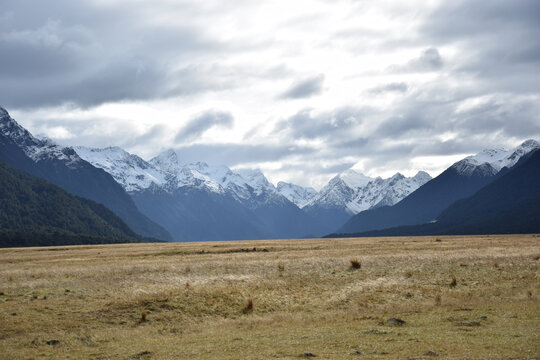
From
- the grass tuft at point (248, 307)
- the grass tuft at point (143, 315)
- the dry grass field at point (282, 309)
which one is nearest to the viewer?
the dry grass field at point (282, 309)

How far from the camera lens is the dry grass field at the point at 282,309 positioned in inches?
1135

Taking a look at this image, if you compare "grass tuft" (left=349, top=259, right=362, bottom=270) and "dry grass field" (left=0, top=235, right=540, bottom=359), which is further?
"grass tuft" (left=349, top=259, right=362, bottom=270)

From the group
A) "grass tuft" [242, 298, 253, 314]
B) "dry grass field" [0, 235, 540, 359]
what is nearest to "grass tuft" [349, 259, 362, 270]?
"dry grass field" [0, 235, 540, 359]

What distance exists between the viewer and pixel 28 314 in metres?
38.3

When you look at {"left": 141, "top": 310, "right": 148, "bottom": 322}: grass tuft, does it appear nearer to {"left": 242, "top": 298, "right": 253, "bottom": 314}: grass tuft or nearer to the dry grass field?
the dry grass field

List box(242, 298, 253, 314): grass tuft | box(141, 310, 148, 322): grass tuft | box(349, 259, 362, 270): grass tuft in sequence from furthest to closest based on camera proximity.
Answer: box(349, 259, 362, 270): grass tuft < box(242, 298, 253, 314): grass tuft < box(141, 310, 148, 322): grass tuft

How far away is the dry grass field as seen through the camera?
2883 centimetres

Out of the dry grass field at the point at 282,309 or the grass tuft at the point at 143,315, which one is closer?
the dry grass field at the point at 282,309

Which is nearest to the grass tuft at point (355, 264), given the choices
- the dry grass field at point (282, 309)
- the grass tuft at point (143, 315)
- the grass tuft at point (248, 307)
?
the dry grass field at point (282, 309)

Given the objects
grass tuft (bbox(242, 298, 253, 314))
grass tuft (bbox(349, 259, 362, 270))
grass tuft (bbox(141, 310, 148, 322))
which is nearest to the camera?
grass tuft (bbox(141, 310, 148, 322))

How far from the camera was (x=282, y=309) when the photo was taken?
41.7m

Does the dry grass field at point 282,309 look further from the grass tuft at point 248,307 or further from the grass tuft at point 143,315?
the grass tuft at point 143,315

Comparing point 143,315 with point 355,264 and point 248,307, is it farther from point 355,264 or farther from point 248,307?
point 355,264

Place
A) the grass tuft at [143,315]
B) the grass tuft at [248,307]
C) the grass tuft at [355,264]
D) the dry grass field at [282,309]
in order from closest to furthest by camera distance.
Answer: the dry grass field at [282,309] < the grass tuft at [143,315] < the grass tuft at [248,307] < the grass tuft at [355,264]
